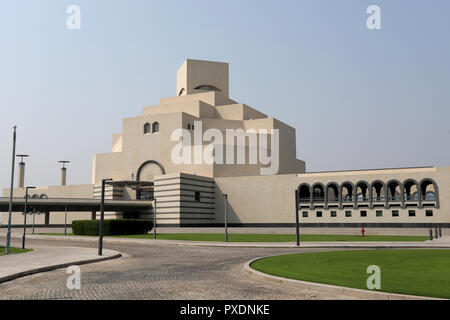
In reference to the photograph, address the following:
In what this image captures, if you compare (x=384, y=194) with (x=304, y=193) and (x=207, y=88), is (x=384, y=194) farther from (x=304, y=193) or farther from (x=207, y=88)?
Result: (x=207, y=88)

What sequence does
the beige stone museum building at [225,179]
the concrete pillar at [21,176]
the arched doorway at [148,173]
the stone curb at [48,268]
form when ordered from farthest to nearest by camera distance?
the concrete pillar at [21,176] → the arched doorway at [148,173] → the beige stone museum building at [225,179] → the stone curb at [48,268]

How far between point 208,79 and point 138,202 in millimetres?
27307

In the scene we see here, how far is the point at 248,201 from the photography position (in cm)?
5978

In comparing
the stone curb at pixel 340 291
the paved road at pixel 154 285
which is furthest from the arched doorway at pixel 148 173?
the stone curb at pixel 340 291

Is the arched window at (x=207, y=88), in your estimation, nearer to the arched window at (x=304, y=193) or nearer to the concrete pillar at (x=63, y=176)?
the arched window at (x=304, y=193)

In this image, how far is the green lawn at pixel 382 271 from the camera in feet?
33.7

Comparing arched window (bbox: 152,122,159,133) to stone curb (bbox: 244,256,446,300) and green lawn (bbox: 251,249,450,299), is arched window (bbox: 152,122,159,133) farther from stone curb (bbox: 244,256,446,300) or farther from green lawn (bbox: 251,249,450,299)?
stone curb (bbox: 244,256,446,300)

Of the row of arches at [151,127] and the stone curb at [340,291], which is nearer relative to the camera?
the stone curb at [340,291]

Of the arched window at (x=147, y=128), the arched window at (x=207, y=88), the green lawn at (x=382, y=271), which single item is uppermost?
the arched window at (x=207, y=88)

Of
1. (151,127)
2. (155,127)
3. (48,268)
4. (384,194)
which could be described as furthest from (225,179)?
(48,268)

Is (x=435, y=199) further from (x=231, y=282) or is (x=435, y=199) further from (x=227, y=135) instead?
(x=231, y=282)

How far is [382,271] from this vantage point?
13312 millimetres

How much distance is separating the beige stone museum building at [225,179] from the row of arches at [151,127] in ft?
0.60

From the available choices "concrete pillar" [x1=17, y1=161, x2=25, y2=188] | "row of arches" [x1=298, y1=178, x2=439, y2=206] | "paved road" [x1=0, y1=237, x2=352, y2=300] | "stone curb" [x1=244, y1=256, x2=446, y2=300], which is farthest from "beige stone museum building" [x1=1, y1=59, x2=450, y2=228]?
"stone curb" [x1=244, y1=256, x2=446, y2=300]
